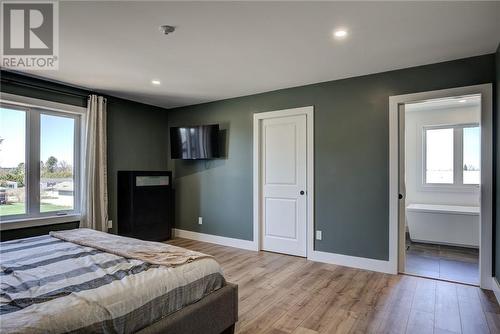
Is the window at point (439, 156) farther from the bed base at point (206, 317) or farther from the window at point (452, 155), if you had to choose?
the bed base at point (206, 317)

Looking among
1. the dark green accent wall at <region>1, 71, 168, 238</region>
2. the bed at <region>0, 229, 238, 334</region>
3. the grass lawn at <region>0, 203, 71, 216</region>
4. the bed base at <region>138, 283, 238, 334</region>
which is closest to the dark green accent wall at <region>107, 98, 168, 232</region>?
the dark green accent wall at <region>1, 71, 168, 238</region>

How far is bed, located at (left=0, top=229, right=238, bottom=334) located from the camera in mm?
1299

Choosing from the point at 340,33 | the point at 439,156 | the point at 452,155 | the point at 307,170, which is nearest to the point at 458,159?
the point at 452,155

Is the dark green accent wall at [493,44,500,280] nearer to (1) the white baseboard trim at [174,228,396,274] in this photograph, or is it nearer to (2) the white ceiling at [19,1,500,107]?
(2) the white ceiling at [19,1,500,107]

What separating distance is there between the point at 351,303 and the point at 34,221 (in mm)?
3811

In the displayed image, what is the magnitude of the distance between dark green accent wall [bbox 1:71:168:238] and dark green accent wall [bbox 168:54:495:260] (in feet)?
4.65

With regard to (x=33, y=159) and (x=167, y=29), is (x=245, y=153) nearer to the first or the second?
(x=167, y=29)

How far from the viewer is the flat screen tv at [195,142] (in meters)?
4.64

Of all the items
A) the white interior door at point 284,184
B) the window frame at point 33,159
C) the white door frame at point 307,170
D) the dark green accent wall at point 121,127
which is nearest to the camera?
the window frame at point 33,159

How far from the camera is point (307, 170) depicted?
398 centimetres

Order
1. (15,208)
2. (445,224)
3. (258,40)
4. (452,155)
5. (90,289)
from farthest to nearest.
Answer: (452,155) → (445,224) → (15,208) → (258,40) → (90,289)

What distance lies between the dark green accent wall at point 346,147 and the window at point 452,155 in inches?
100

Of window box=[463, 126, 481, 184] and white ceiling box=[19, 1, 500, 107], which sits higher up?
white ceiling box=[19, 1, 500, 107]

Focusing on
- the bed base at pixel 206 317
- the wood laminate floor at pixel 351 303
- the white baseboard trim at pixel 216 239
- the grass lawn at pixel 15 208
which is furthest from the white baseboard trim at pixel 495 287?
the grass lawn at pixel 15 208
